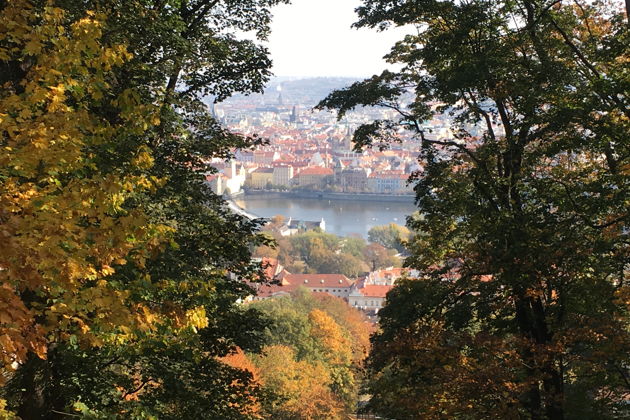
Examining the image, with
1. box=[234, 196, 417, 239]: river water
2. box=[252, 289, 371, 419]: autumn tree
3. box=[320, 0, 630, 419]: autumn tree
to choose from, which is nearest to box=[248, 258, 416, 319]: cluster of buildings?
box=[252, 289, 371, 419]: autumn tree

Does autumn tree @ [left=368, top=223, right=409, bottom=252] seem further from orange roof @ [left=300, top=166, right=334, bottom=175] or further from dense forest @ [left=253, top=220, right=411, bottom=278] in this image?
orange roof @ [left=300, top=166, right=334, bottom=175]

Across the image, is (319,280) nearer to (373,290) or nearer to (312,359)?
(373,290)

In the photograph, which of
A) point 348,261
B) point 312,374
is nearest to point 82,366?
point 312,374

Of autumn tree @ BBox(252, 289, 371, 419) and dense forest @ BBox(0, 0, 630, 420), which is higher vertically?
dense forest @ BBox(0, 0, 630, 420)

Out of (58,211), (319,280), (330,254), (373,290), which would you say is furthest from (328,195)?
(58,211)

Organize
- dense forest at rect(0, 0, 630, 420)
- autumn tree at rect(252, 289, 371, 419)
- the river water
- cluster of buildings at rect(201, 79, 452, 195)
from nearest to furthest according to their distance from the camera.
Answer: dense forest at rect(0, 0, 630, 420) < autumn tree at rect(252, 289, 371, 419) < the river water < cluster of buildings at rect(201, 79, 452, 195)

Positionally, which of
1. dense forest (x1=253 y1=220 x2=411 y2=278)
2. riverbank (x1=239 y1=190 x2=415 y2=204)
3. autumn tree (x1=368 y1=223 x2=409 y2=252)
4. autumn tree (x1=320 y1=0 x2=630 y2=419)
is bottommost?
dense forest (x1=253 y1=220 x2=411 y2=278)
